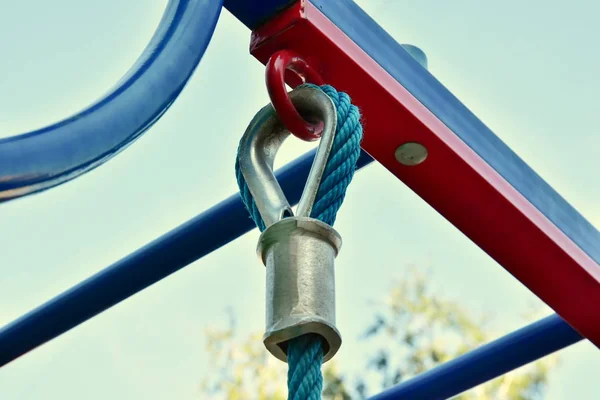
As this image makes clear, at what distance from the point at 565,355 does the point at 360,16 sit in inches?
205

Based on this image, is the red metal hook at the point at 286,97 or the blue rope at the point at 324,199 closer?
the blue rope at the point at 324,199

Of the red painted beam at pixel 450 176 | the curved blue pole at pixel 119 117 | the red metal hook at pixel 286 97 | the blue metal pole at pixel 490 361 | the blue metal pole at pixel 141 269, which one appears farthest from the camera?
the blue metal pole at pixel 490 361

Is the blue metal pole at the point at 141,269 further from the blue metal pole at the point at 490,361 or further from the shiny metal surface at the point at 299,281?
the shiny metal surface at the point at 299,281

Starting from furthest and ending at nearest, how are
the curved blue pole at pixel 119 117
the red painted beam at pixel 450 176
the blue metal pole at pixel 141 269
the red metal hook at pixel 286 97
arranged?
1. the blue metal pole at pixel 141 269
2. the red painted beam at pixel 450 176
3. the red metal hook at pixel 286 97
4. the curved blue pole at pixel 119 117

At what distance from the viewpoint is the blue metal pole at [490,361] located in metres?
1.23

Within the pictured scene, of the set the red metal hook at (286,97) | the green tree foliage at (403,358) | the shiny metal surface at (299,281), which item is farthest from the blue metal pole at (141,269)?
the green tree foliage at (403,358)

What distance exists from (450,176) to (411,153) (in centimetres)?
5

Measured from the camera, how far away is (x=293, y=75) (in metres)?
0.81

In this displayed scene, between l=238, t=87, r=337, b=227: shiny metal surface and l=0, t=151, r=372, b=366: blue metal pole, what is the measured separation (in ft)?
1.21

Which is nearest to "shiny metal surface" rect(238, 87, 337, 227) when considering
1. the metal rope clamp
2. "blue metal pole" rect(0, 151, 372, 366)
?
the metal rope clamp

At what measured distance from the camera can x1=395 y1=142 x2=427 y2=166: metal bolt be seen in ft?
2.98

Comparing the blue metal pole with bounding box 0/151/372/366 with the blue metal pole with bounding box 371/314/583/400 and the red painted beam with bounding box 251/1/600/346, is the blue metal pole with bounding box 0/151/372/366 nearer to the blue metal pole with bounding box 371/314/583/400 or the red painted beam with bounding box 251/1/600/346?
the red painted beam with bounding box 251/1/600/346

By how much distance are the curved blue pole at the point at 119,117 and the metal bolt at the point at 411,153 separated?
26cm

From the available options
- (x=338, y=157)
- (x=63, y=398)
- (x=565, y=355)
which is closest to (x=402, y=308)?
(x=565, y=355)
